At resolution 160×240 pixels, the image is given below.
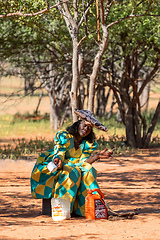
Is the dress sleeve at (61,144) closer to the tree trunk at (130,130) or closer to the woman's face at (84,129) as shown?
the woman's face at (84,129)

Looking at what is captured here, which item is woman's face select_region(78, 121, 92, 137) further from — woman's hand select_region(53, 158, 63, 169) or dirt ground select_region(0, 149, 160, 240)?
dirt ground select_region(0, 149, 160, 240)

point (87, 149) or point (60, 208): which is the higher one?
point (87, 149)

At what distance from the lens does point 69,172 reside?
4.77 metres

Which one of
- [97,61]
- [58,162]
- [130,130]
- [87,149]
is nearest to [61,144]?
[58,162]

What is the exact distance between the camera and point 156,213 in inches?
200

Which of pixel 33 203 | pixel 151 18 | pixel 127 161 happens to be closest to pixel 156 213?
pixel 33 203

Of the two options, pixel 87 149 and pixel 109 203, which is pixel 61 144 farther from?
pixel 109 203

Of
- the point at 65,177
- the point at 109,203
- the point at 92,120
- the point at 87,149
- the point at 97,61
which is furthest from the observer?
the point at 97,61

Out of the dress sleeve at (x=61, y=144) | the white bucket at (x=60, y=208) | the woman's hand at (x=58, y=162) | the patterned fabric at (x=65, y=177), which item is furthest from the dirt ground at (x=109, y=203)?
the dress sleeve at (x=61, y=144)

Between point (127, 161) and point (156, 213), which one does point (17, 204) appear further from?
point (127, 161)

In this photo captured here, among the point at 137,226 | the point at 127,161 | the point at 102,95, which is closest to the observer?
the point at 137,226

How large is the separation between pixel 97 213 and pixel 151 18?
692cm

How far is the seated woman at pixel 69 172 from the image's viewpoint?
15.6 ft

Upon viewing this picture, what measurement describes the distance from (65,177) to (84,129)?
65cm
